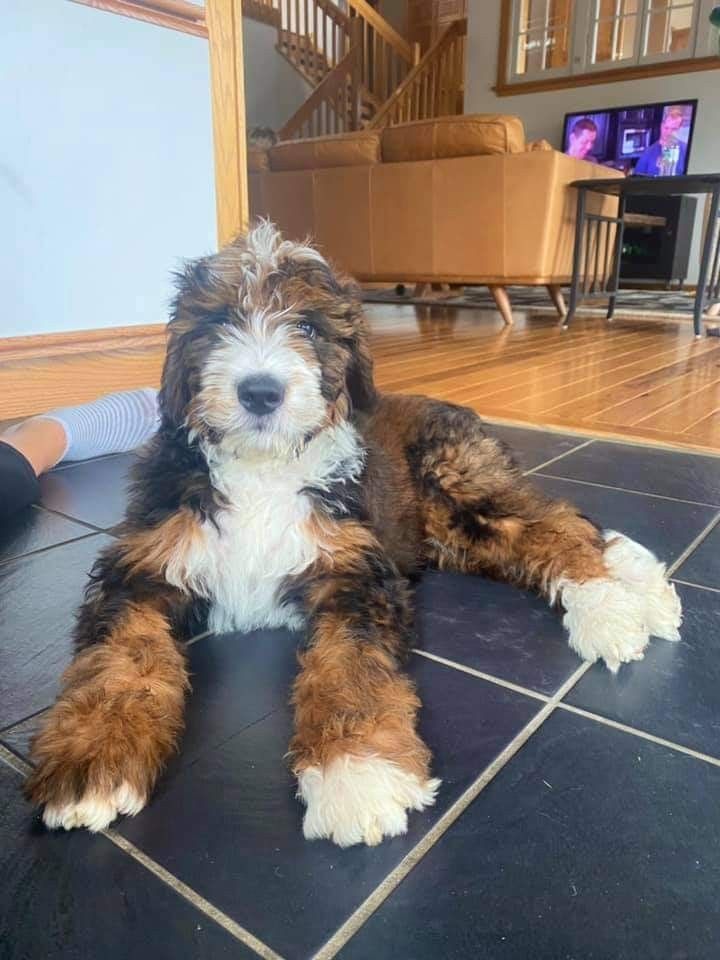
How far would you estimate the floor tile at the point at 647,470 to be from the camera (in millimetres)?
2919

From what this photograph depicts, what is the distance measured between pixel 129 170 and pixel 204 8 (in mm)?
956

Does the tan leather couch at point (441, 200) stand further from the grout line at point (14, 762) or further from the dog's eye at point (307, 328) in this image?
the grout line at point (14, 762)

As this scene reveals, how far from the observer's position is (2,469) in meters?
2.53

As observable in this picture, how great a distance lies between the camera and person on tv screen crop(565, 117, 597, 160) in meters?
14.5

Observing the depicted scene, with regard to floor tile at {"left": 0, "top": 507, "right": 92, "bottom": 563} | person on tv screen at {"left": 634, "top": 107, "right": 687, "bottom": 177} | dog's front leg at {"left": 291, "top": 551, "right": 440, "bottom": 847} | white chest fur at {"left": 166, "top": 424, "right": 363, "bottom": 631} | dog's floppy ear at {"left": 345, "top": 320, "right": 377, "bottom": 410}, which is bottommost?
floor tile at {"left": 0, "top": 507, "right": 92, "bottom": 563}

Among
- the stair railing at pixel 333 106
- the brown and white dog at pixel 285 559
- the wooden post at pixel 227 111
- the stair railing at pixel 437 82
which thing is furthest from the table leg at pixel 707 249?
the stair railing at pixel 437 82

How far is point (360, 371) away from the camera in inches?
74.6

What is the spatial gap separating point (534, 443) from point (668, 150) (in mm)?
12684

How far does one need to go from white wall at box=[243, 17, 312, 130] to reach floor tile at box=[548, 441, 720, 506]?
1299 centimetres

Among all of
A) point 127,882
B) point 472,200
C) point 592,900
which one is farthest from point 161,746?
point 472,200

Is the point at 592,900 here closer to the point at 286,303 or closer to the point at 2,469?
the point at 286,303

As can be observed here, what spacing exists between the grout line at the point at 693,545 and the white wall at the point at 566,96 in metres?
13.2

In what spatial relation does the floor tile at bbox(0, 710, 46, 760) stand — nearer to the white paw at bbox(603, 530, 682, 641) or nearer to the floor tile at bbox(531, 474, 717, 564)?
the white paw at bbox(603, 530, 682, 641)

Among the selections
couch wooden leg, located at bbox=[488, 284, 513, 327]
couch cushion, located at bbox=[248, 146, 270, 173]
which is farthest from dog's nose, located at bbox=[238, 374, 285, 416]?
couch cushion, located at bbox=[248, 146, 270, 173]
